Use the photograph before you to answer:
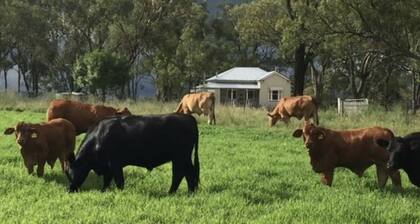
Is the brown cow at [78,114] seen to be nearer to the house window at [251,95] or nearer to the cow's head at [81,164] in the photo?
the cow's head at [81,164]

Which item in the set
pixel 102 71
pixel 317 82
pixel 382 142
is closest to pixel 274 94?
pixel 317 82

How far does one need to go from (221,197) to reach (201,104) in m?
18.3

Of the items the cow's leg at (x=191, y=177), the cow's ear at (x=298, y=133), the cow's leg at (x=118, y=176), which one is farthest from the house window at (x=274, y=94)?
the cow's leg at (x=118, y=176)

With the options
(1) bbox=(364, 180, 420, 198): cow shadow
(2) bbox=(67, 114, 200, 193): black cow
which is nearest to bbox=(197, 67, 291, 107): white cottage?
(1) bbox=(364, 180, 420, 198): cow shadow

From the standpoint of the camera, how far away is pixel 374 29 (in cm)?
2522

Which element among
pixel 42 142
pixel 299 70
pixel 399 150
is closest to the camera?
pixel 399 150

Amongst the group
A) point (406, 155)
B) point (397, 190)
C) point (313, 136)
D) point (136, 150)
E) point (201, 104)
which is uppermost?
point (201, 104)

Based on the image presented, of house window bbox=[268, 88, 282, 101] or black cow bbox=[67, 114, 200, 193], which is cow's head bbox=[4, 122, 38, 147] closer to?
black cow bbox=[67, 114, 200, 193]

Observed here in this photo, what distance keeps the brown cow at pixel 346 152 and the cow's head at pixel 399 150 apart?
20.7 inches

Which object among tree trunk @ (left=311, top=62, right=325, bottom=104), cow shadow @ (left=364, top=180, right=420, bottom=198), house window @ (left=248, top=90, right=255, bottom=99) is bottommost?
cow shadow @ (left=364, top=180, right=420, bottom=198)

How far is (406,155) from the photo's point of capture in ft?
32.6

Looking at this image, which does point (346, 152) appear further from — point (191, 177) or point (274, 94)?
point (274, 94)

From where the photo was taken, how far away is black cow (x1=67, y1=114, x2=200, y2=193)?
9555mm

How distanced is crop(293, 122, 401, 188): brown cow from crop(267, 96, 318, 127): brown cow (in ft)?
44.0
